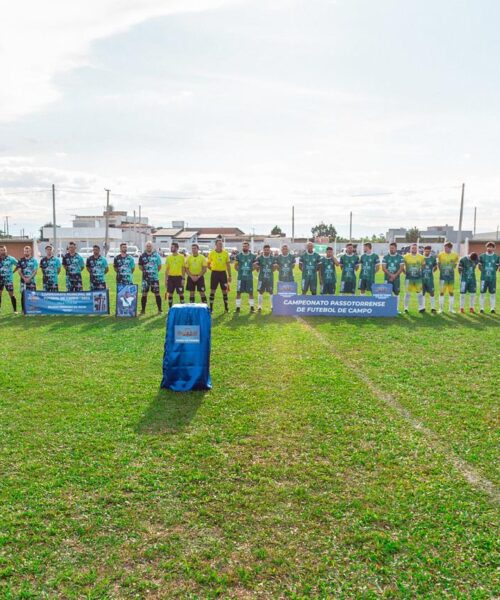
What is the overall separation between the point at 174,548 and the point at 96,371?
4660mm

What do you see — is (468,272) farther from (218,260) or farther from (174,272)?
(174,272)

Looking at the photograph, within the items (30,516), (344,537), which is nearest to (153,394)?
(30,516)

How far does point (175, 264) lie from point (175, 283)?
21.7 inches

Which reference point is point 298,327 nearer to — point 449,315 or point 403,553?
point 449,315

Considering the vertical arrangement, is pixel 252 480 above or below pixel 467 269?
below

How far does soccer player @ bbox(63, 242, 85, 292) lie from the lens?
540 inches

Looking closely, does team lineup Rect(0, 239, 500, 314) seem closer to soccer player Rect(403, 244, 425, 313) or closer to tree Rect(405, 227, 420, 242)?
soccer player Rect(403, 244, 425, 313)

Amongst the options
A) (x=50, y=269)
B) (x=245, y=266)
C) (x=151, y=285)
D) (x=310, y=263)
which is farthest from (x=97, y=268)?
(x=310, y=263)

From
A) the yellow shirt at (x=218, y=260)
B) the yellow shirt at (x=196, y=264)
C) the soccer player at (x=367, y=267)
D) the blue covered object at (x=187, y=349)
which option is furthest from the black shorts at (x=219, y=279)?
the blue covered object at (x=187, y=349)

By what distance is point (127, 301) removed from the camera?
1284 centimetres

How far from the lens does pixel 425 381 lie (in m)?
7.19

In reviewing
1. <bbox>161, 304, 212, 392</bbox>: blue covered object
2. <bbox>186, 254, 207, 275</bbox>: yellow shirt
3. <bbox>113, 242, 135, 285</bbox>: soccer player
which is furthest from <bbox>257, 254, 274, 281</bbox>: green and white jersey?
<bbox>161, 304, 212, 392</bbox>: blue covered object

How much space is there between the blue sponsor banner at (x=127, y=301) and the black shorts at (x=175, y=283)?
3.02 feet

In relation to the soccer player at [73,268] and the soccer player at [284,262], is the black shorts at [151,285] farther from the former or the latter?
the soccer player at [284,262]
